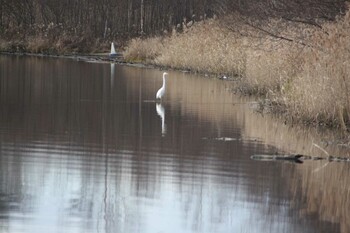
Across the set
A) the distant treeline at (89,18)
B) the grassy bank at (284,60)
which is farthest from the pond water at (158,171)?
the distant treeline at (89,18)

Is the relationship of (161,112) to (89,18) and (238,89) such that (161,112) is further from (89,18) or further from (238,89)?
(89,18)

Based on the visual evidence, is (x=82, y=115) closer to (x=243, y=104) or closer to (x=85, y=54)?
(x=243, y=104)

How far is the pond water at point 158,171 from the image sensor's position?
10008mm

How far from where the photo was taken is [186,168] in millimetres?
13297

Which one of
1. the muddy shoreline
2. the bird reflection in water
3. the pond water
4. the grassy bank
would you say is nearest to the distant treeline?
the muddy shoreline

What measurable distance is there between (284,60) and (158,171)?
37.7 feet

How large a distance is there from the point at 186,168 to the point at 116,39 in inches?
1714

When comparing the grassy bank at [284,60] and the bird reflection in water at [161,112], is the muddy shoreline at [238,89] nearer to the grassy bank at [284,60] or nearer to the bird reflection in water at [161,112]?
the grassy bank at [284,60]

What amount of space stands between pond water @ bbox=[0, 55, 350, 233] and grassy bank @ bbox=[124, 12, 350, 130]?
0.70 m

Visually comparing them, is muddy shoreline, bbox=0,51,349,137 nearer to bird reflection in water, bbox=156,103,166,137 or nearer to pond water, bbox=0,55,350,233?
pond water, bbox=0,55,350,233

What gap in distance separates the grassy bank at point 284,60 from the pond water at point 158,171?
2.28ft

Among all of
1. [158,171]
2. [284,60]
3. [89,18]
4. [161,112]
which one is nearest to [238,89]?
[284,60]

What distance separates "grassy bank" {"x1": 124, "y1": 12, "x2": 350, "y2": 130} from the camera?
1811 cm

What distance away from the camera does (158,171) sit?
12.9 meters
